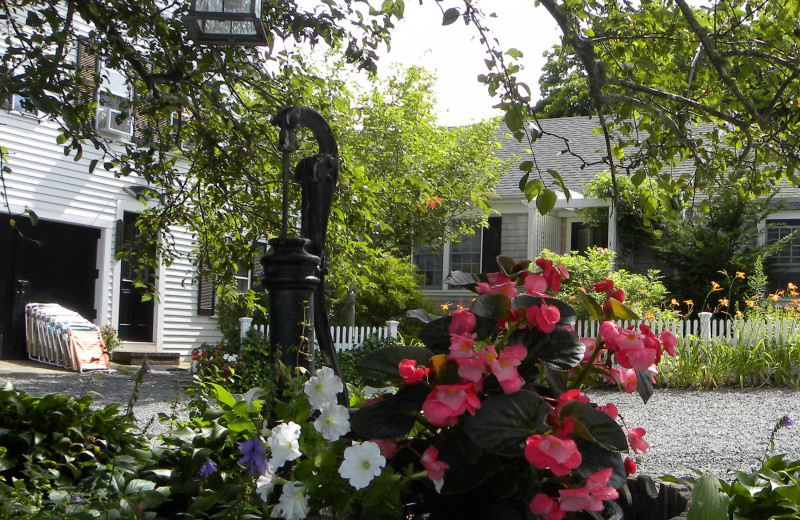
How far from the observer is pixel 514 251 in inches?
733

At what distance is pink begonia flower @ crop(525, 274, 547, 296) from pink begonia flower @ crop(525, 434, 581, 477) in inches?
14.7

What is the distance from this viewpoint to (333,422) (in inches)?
63.9

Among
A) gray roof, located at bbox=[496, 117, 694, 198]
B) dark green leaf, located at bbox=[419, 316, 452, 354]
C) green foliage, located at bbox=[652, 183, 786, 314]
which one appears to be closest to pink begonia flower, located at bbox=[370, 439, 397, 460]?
dark green leaf, located at bbox=[419, 316, 452, 354]

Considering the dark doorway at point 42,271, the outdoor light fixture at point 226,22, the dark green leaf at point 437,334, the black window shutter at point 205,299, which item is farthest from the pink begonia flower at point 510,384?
the black window shutter at point 205,299

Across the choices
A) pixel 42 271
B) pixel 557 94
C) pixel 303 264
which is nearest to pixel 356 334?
pixel 42 271

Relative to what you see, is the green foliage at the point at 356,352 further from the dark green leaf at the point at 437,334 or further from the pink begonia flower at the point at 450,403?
the pink begonia flower at the point at 450,403

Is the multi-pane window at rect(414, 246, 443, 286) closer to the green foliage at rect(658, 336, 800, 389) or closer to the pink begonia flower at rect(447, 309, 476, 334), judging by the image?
the green foliage at rect(658, 336, 800, 389)

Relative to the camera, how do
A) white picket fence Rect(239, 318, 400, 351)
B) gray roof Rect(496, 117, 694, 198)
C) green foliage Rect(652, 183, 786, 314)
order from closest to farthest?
white picket fence Rect(239, 318, 400, 351) < green foliage Rect(652, 183, 786, 314) < gray roof Rect(496, 117, 694, 198)

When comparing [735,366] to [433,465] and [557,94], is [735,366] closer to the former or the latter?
[433,465]

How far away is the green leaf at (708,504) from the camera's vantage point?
1575 mm

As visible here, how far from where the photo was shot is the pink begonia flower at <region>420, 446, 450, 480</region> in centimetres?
156

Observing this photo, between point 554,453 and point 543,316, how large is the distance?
0.28m

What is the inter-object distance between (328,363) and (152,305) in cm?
1426

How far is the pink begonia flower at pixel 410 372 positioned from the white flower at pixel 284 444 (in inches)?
9.1
